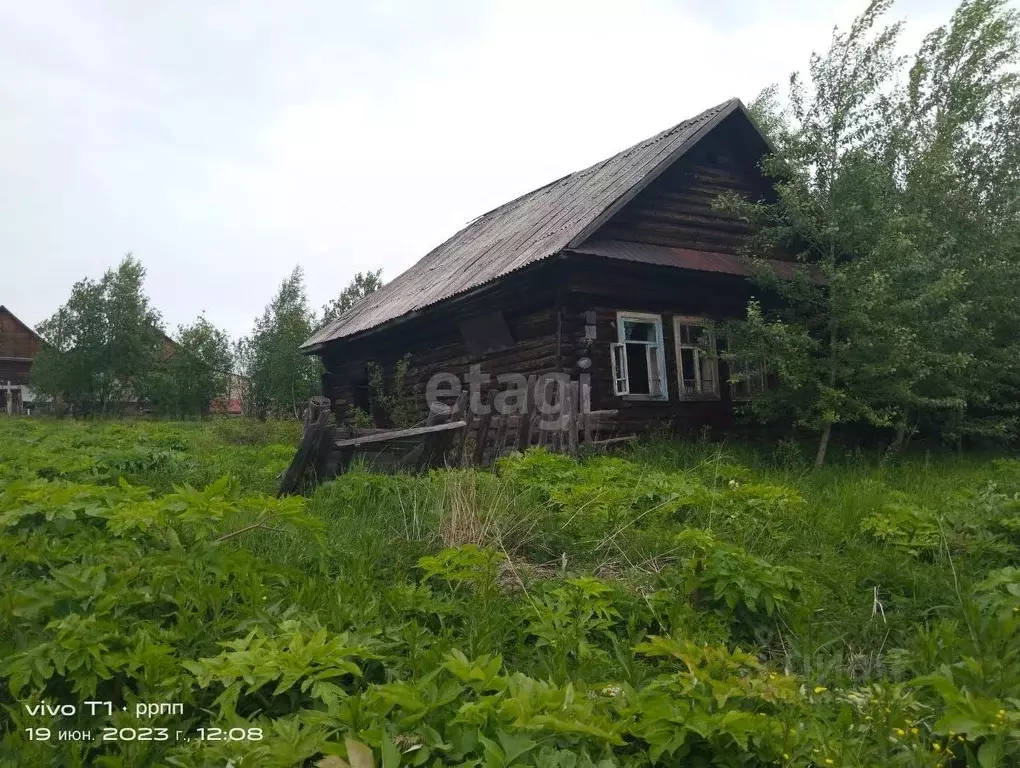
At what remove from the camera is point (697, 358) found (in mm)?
10664

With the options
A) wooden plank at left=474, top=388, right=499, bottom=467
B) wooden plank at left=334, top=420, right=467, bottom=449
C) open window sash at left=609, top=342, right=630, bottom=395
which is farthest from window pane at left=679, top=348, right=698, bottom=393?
wooden plank at left=334, top=420, right=467, bottom=449

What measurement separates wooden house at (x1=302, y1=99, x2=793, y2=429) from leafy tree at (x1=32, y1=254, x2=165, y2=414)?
19.4 metres

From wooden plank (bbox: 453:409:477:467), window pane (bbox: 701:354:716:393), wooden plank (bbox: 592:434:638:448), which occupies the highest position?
window pane (bbox: 701:354:716:393)

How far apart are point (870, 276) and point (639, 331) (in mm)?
3165

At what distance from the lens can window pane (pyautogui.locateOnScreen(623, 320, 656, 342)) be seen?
10.1 meters

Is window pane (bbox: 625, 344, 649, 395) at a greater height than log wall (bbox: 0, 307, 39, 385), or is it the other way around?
log wall (bbox: 0, 307, 39, 385)

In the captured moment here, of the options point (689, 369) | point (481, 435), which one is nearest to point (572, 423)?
point (481, 435)

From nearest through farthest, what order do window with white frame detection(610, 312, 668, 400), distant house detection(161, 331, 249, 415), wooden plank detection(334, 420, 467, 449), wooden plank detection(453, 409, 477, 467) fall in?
wooden plank detection(334, 420, 467, 449)
wooden plank detection(453, 409, 477, 467)
window with white frame detection(610, 312, 668, 400)
distant house detection(161, 331, 249, 415)

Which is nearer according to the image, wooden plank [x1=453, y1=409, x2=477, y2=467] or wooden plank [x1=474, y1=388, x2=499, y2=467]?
wooden plank [x1=453, y1=409, x2=477, y2=467]

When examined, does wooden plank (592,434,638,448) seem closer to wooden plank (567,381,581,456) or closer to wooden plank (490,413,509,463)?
wooden plank (567,381,581,456)

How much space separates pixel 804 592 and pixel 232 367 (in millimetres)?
31928

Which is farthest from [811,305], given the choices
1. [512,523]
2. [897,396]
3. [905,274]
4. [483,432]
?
[512,523]

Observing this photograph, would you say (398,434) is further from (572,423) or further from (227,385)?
(227,385)

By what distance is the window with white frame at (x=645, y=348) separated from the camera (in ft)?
31.8
